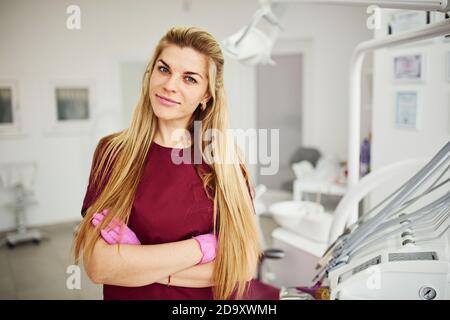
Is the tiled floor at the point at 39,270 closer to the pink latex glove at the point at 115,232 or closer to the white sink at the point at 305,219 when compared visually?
Answer: the pink latex glove at the point at 115,232

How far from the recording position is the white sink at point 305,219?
1.65 meters

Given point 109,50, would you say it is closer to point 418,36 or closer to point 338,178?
point 418,36

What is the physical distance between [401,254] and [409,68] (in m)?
0.68

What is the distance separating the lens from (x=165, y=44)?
1038mm

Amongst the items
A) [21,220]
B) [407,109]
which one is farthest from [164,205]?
[407,109]

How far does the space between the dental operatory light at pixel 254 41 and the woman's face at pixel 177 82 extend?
167mm

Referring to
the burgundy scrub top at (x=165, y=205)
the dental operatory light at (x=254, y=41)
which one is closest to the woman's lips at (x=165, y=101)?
the burgundy scrub top at (x=165, y=205)

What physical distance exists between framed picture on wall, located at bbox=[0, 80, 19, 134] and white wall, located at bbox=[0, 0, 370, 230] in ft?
0.06

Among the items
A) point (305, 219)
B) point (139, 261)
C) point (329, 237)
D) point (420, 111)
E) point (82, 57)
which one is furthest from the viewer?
point (305, 219)

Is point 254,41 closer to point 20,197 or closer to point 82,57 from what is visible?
point 82,57

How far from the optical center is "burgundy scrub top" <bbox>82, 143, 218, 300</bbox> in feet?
3.42

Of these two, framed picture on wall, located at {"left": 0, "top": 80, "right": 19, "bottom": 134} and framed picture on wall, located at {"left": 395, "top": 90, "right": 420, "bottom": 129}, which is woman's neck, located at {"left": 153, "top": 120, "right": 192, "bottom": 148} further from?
framed picture on wall, located at {"left": 395, "top": 90, "right": 420, "bottom": 129}

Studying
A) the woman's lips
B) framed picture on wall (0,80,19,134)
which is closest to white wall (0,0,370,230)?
framed picture on wall (0,80,19,134)

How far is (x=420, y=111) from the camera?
143 centimetres
